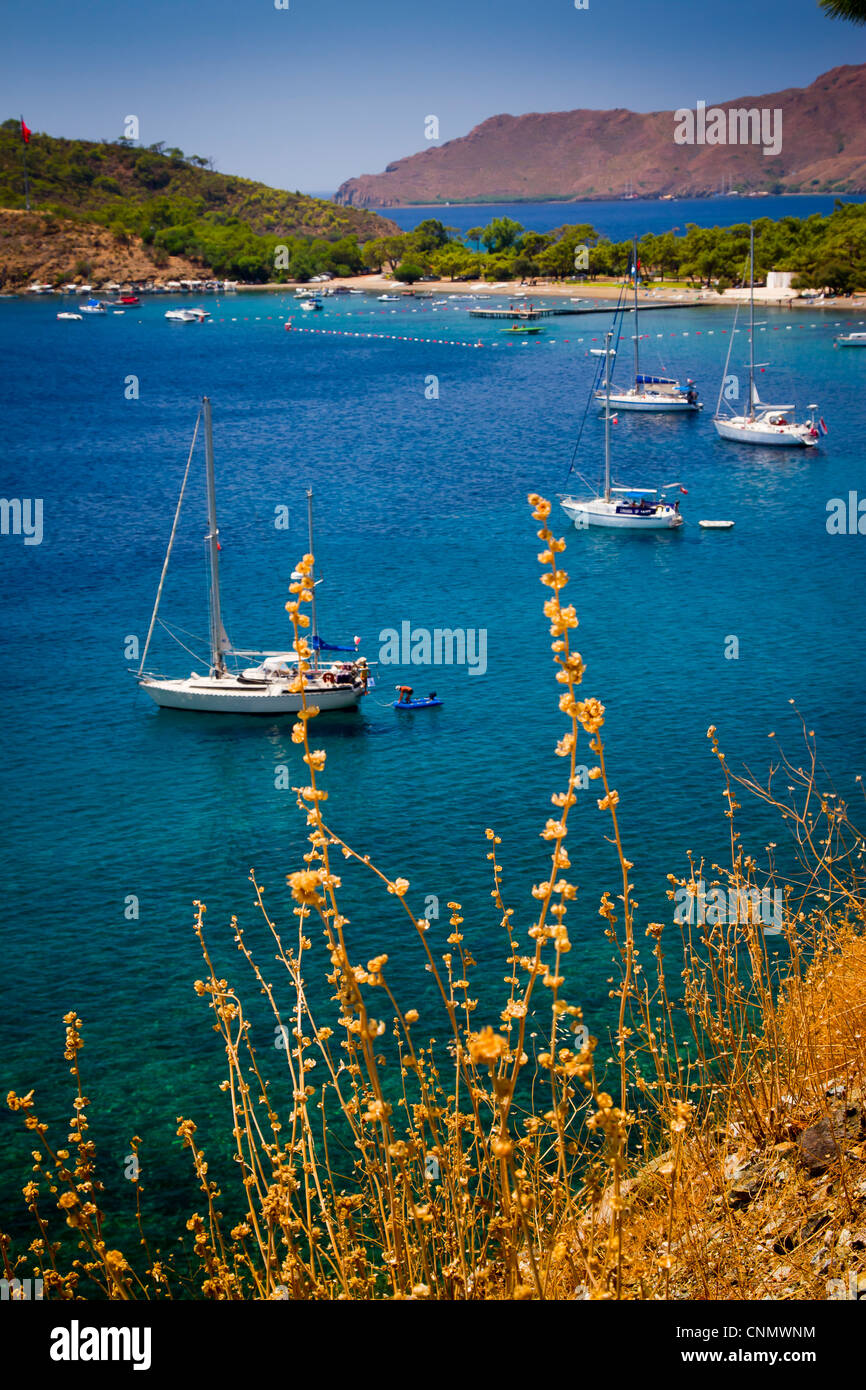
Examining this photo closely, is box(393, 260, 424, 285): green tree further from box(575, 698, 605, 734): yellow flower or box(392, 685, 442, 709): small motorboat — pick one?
box(575, 698, 605, 734): yellow flower

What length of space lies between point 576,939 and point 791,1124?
16170 mm

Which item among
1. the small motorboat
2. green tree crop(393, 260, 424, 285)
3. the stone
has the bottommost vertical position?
the small motorboat

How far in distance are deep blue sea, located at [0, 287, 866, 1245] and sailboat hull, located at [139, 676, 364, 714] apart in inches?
25.2

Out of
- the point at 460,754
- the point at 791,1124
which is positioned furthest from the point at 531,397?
the point at 791,1124

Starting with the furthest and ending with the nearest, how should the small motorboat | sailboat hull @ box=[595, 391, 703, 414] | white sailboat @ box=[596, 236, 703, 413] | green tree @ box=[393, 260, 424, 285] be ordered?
1. green tree @ box=[393, 260, 424, 285]
2. white sailboat @ box=[596, 236, 703, 413]
3. sailboat hull @ box=[595, 391, 703, 414]
4. the small motorboat

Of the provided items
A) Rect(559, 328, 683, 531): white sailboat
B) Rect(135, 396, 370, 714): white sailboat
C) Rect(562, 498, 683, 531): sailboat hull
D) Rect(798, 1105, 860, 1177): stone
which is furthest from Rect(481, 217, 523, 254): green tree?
Rect(798, 1105, 860, 1177): stone

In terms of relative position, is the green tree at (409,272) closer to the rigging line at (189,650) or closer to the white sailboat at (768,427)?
the white sailboat at (768,427)

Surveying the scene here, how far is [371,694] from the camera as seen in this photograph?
1566 inches

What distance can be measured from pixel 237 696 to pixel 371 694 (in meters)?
4.49

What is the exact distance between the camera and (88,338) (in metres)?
142

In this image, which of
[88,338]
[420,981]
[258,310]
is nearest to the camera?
[420,981]

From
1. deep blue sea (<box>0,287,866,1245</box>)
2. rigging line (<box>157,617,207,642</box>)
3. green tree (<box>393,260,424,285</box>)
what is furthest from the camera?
green tree (<box>393,260,424,285</box>)

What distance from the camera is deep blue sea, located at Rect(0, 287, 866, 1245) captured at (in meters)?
24.3
